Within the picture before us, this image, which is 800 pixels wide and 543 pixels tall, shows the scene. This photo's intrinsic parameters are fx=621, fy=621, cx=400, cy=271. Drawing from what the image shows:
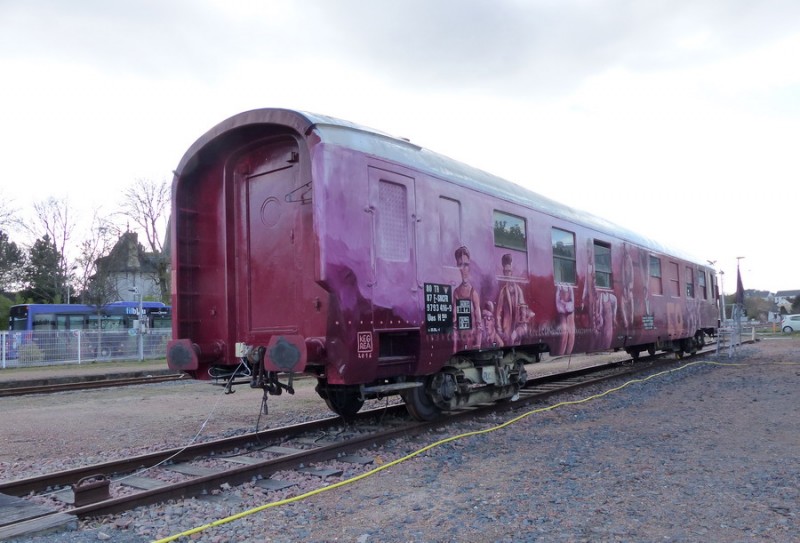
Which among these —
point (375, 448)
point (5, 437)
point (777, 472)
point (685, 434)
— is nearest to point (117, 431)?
point (5, 437)

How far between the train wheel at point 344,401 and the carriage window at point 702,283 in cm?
1482

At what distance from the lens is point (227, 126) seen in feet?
23.0

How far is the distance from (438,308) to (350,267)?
4.86 feet

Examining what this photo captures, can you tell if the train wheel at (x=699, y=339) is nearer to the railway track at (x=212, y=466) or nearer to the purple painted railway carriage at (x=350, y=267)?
the purple painted railway carriage at (x=350, y=267)

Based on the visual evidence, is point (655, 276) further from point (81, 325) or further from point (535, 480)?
point (81, 325)

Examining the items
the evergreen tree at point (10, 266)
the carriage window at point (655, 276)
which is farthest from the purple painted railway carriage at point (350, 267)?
the evergreen tree at point (10, 266)

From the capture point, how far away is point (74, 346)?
74.5 feet

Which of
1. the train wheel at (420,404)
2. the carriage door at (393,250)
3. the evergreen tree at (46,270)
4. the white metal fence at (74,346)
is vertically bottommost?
the train wheel at (420,404)

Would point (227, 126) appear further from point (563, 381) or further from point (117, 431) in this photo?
point (563, 381)

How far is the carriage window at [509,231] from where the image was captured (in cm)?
855

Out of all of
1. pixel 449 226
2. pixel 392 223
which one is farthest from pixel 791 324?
pixel 392 223

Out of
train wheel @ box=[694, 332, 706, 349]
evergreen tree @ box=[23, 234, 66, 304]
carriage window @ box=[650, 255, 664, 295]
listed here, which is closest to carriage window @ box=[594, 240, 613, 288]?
carriage window @ box=[650, 255, 664, 295]

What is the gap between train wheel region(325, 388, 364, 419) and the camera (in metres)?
7.89

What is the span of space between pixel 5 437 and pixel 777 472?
9.04 m
